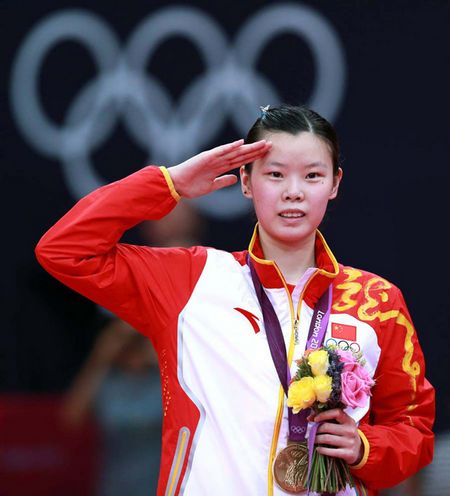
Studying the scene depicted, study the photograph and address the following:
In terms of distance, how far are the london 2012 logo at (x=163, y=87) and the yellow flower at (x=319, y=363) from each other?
2343mm

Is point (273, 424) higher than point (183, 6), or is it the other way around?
point (183, 6)

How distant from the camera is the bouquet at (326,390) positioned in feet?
10.0

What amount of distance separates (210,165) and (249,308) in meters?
0.44

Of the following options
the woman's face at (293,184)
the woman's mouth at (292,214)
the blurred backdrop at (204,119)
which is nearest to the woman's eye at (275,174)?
the woman's face at (293,184)

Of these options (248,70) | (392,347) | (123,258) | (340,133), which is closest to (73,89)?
(248,70)

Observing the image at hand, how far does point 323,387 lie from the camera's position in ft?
9.93

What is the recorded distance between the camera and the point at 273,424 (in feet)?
10.5

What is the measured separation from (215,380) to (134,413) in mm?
1912

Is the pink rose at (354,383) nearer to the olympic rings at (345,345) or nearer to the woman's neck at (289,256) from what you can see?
the olympic rings at (345,345)

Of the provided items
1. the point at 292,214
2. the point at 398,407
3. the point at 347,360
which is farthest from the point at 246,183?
the point at 398,407

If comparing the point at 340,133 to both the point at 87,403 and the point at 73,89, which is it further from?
the point at 87,403

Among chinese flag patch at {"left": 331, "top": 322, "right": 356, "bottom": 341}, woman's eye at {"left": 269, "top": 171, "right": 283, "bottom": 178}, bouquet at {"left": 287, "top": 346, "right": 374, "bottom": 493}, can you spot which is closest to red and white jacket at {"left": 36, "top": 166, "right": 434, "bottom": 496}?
chinese flag patch at {"left": 331, "top": 322, "right": 356, "bottom": 341}

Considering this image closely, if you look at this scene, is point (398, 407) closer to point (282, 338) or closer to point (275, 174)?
point (282, 338)

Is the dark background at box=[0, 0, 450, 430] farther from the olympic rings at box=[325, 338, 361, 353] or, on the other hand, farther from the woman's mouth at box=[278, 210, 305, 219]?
the olympic rings at box=[325, 338, 361, 353]
